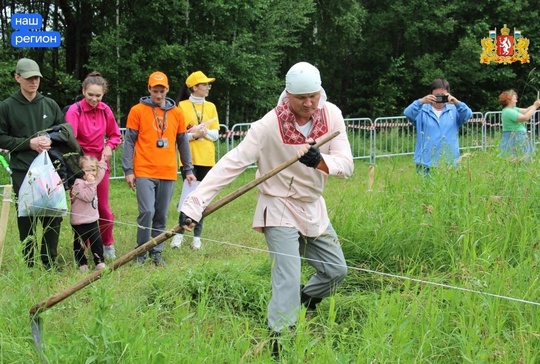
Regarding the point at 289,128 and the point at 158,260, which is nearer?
the point at 289,128

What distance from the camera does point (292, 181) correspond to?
4.45 m

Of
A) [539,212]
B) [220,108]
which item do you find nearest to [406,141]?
[220,108]

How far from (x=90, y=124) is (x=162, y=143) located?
2.33 feet

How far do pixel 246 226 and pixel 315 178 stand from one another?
4.31m

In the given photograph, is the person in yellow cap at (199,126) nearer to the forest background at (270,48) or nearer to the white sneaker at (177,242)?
the white sneaker at (177,242)

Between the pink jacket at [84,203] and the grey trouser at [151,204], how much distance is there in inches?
17.2

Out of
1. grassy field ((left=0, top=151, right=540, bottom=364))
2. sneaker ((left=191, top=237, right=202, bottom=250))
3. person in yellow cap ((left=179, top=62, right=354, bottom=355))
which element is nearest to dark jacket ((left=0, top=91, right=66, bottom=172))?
grassy field ((left=0, top=151, right=540, bottom=364))

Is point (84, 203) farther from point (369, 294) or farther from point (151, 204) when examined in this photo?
point (369, 294)

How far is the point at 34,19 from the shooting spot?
1063cm

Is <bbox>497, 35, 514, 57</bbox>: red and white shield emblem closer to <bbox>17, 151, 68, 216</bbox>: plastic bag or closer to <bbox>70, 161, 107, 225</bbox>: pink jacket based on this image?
<bbox>70, 161, 107, 225</bbox>: pink jacket

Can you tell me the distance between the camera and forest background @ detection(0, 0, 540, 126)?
59.7 ft

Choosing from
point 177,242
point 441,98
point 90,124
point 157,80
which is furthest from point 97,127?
point 441,98

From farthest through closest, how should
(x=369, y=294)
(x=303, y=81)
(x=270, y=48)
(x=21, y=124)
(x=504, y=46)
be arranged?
1. (x=270, y=48)
2. (x=504, y=46)
3. (x=21, y=124)
4. (x=369, y=294)
5. (x=303, y=81)

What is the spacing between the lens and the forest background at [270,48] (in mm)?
18188
